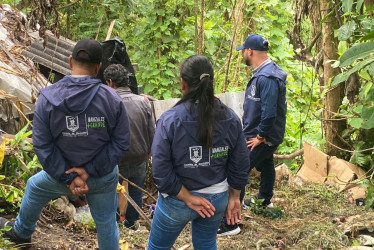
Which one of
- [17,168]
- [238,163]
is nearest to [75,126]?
[238,163]

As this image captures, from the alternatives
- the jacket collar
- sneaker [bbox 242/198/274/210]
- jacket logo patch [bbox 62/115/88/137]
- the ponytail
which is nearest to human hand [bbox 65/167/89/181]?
jacket logo patch [bbox 62/115/88/137]

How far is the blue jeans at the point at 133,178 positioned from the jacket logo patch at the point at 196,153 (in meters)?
1.93

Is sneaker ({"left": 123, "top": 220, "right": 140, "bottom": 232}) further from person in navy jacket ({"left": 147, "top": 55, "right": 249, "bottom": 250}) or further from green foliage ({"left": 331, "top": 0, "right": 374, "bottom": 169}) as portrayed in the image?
green foliage ({"left": 331, "top": 0, "right": 374, "bottom": 169})

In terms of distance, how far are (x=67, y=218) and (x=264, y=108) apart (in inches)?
91.3

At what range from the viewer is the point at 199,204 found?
10.5 feet

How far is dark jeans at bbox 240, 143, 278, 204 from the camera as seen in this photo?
5.41 m

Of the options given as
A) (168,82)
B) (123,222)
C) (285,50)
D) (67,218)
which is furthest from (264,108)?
(285,50)

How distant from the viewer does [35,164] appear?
452 cm

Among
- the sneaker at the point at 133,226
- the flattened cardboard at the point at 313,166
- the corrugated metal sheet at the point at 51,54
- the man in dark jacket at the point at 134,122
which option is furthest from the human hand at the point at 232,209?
the corrugated metal sheet at the point at 51,54

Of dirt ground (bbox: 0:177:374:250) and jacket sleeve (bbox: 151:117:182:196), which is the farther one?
dirt ground (bbox: 0:177:374:250)

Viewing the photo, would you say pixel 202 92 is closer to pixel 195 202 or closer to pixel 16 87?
pixel 195 202

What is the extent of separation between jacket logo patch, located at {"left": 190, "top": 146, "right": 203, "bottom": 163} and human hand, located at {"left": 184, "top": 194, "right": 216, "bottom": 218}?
24 cm

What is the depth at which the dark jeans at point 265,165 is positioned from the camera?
5.41 metres

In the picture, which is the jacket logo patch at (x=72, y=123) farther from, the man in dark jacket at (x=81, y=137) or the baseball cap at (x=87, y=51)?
the baseball cap at (x=87, y=51)
